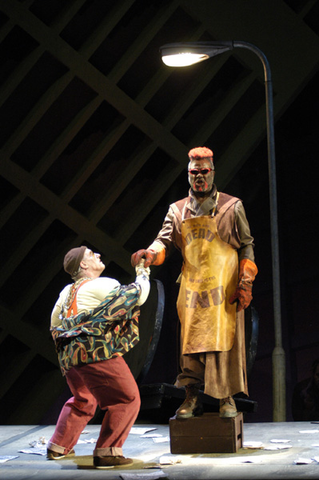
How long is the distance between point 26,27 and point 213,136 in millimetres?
2604

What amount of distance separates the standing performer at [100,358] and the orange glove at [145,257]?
0.12 ft

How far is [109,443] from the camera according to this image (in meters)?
3.25

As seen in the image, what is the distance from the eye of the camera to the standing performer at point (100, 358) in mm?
3275

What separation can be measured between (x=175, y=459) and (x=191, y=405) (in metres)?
0.38

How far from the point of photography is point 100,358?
333cm

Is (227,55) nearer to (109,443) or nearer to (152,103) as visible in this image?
(152,103)

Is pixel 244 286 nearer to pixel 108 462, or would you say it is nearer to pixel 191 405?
pixel 191 405

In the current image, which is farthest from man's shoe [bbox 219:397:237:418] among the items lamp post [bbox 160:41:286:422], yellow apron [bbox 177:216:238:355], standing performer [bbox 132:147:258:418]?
lamp post [bbox 160:41:286:422]

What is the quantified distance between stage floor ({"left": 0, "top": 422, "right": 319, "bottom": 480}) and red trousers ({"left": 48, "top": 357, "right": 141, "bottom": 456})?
0.41 feet

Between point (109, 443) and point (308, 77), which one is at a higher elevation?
point (308, 77)

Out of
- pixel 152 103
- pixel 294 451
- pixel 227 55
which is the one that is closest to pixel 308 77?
pixel 227 55

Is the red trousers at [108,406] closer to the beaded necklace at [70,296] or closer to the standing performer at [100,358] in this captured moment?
the standing performer at [100,358]

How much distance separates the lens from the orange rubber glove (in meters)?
3.56

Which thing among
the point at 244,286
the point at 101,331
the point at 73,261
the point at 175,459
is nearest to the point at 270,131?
the point at 244,286
